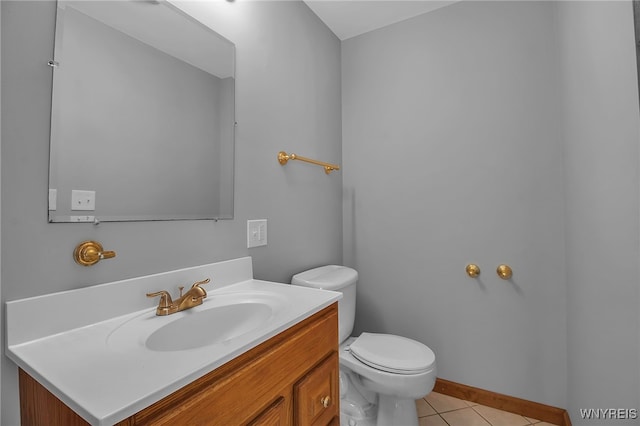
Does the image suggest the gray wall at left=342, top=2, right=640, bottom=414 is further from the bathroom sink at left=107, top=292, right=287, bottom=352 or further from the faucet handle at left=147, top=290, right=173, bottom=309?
the faucet handle at left=147, top=290, right=173, bottom=309

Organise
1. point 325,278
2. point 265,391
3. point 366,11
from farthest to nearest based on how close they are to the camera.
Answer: point 366,11 → point 325,278 → point 265,391

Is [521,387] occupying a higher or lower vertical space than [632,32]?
lower

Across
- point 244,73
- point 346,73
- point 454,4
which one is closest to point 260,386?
point 244,73

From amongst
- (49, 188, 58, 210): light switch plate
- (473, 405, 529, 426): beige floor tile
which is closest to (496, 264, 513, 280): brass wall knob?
(473, 405, 529, 426): beige floor tile

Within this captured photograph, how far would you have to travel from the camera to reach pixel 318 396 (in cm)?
88

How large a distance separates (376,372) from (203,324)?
2.72ft

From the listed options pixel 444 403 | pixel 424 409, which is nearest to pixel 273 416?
pixel 424 409

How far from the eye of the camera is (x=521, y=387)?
157cm

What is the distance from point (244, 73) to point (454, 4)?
1391 mm

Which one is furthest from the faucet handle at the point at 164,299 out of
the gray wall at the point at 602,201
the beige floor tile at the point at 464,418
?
the beige floor tile at the point at 464,418

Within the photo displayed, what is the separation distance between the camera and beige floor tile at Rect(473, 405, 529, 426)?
4.99ft

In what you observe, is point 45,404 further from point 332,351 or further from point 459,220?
point 459,220

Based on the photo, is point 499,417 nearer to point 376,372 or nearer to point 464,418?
point 464,418

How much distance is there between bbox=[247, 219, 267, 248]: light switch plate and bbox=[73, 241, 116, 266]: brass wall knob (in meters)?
0.57
